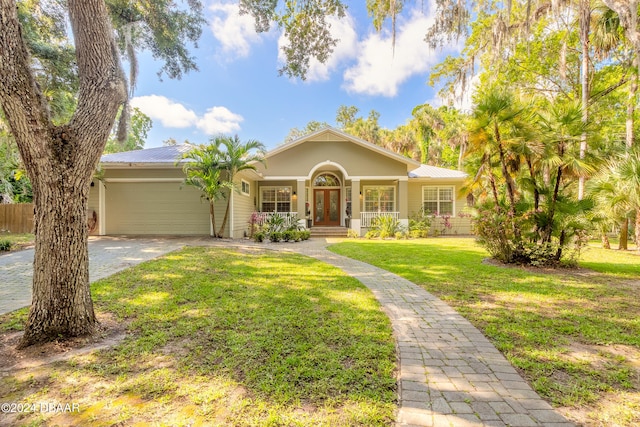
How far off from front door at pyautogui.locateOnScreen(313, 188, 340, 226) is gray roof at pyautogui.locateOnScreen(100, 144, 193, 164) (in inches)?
318

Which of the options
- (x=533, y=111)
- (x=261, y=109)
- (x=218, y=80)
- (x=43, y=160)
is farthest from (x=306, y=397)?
(x=261, y=109)

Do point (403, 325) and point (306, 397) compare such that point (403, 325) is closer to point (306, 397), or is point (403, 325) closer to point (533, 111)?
point (306, 397)

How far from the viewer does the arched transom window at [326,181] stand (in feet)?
58.9

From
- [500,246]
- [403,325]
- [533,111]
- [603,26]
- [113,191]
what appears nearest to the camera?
[403,325]

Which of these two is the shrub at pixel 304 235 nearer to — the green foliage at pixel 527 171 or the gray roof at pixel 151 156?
the gray roof at pixel 151 156

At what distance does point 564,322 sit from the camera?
12.4 ft

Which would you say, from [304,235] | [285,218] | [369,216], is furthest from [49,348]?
[369,216]

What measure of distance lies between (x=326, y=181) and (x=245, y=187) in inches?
214

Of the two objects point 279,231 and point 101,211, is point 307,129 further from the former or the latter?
point 101,211

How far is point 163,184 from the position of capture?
1295 cm

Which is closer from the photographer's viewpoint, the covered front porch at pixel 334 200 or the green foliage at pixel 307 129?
the covered front porch at pixel 334 200

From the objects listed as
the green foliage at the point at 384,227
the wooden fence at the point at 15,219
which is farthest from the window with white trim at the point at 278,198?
the wooden fence at the point at 15,219

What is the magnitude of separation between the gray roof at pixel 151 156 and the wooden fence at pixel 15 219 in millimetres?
5912

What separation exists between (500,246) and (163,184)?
13319 millimetres
